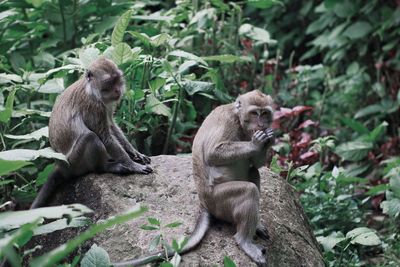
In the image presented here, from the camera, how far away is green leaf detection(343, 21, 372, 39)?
1168cm

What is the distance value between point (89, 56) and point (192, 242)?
8.12ft

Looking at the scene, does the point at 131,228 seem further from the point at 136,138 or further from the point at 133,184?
the point at 136,138

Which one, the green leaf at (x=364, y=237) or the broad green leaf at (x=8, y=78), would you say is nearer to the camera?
the green leaf at (x=364, y=237)

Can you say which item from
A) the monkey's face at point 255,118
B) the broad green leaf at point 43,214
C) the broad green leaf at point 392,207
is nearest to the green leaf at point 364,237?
the broad green leaf at point 392,207

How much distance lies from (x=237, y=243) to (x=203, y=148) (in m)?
0.78

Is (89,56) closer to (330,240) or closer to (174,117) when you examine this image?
(174,117)

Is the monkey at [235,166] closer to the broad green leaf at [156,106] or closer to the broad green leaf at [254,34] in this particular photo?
the broad green leaf at [156,106]

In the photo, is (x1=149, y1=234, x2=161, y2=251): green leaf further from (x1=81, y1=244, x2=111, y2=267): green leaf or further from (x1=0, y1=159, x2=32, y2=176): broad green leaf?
(x1=0, y1=159, x2=32, y2=176): broad green leaf

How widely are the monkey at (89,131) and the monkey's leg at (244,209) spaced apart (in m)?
1.13

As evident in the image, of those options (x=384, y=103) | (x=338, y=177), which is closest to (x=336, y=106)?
(x=384, y=103)

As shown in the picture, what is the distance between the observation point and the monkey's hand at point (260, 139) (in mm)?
5363

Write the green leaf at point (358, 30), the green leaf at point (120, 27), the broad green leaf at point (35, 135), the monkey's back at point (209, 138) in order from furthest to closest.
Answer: the green leaf at point (358, 30)
the green leaf at point (120, 27)
the broad green leaf at point (35, 135)
the monkey's back at point (209, 138)

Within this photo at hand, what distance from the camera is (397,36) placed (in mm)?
11695

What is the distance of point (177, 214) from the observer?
5840mm
